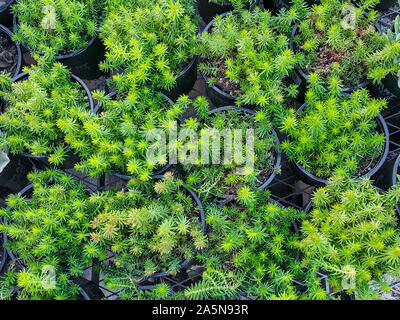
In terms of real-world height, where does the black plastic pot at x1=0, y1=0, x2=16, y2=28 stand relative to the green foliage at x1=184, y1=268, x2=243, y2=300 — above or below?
above

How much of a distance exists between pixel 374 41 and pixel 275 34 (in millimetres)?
558

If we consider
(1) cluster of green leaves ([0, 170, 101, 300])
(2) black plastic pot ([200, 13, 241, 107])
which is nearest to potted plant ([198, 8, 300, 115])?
(2) black plastic pot ([200, 13, 241, 107])

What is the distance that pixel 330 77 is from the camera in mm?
2195

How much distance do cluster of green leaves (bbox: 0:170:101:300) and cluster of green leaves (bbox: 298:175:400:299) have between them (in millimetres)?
1094

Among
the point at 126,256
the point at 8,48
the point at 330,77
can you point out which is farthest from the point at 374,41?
the point at 8,48

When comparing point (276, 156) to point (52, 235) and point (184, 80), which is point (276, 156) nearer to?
point (184, 80)

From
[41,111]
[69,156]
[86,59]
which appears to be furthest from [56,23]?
[69,156]

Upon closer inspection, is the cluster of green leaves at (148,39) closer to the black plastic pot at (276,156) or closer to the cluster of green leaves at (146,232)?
the black plastic pot at (276,156)

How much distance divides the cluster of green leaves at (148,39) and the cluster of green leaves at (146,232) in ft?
2.00

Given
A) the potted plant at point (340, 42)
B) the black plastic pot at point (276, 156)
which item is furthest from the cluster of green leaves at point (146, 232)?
the potted plant at point (340, 42)

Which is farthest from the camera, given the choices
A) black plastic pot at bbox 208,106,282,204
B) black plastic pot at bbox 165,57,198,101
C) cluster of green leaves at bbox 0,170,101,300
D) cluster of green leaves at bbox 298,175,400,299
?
black plastic pot at bbox 165,57,198,101

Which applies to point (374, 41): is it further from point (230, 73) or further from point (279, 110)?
point (230, 73)

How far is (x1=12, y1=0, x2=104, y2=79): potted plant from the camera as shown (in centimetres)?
228

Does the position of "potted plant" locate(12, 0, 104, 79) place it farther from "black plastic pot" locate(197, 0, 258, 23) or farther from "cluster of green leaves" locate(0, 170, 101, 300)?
"cluster of green leaves" locate(0, 170, 101, 300)
